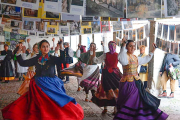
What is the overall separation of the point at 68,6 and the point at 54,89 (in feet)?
6.68

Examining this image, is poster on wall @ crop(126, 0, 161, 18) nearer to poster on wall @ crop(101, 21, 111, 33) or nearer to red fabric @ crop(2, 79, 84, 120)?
red fabric @ crop(2, 79, 84, 120)

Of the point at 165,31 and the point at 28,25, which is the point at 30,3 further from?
the point at 28,25

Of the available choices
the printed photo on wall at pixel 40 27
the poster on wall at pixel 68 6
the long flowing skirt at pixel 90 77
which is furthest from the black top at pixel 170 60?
the printed photo on wall at pixel 40 27

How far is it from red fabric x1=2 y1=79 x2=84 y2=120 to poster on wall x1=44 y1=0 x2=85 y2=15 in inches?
75.4

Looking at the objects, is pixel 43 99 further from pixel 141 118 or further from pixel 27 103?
pixel 141 118

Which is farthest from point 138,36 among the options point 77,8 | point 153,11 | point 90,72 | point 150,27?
point 77,8

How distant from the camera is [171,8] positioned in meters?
5.42

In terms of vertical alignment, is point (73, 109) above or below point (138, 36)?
below

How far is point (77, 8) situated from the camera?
5.61 metres

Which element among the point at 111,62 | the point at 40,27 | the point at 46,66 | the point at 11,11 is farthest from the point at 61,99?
the point at 40,27

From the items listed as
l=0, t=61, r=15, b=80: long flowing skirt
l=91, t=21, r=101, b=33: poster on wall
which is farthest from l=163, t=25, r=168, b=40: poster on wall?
l=0, t=61, r=15, b=80: long flowing skirt

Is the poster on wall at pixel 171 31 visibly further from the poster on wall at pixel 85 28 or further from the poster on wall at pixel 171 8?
the poster on wall at pixel 85 28

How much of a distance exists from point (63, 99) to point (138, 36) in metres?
5.05

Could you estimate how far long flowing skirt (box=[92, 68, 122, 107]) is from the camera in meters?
5.71
